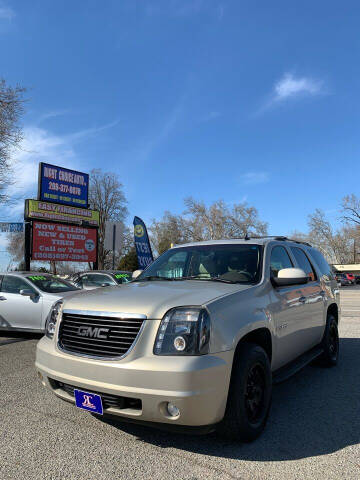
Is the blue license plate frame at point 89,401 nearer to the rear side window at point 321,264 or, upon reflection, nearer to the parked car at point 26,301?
the rear side window at point 321,264

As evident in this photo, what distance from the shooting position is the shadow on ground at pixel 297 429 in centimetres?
304

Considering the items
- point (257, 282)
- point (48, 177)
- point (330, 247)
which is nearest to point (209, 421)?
point (257, 282)

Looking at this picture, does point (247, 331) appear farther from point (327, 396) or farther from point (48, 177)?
point (48, 177)

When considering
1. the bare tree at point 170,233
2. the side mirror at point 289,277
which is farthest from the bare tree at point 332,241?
the side mirror at point 289,277

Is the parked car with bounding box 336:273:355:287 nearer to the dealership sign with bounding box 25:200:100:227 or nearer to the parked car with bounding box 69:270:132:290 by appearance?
the dealership sign with bounding box 25:200:100:227

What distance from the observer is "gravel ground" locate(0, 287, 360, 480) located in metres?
2.71

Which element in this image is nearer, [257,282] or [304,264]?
[257,282]

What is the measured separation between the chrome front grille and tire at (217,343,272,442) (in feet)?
2.89

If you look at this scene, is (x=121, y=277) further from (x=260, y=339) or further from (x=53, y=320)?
(x=260, y=339)

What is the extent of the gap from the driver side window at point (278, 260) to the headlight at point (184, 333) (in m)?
1.53

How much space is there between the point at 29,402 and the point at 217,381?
2.49m

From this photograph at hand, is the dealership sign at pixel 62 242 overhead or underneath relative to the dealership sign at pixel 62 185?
underneath

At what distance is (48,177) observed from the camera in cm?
1967

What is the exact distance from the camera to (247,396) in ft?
10.4
